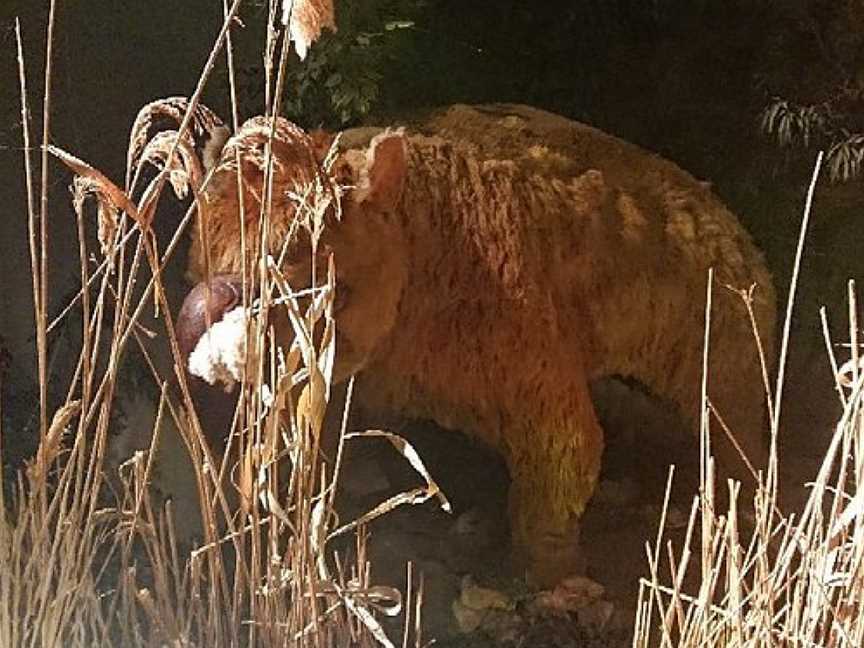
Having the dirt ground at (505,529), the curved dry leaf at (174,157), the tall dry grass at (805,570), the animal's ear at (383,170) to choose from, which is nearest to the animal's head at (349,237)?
the animal's ear at (383,170)

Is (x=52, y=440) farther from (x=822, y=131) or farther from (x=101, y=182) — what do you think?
(x=822, y=131)

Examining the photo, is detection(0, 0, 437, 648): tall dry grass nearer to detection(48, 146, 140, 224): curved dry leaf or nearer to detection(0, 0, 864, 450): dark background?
detection(48, 146, 140, 224): curved dry leaf

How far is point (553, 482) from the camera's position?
1.24 m

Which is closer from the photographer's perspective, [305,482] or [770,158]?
Answer: [305,482]

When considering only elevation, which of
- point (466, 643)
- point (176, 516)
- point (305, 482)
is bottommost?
point (466, 643)

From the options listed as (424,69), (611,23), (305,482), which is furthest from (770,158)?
(305,482)

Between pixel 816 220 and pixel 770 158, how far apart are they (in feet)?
0.25

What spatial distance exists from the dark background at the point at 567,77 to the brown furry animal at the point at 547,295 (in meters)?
0.03

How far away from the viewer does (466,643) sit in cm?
123

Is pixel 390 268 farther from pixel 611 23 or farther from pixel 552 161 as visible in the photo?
pixel 611 23

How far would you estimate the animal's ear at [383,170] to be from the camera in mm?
1157

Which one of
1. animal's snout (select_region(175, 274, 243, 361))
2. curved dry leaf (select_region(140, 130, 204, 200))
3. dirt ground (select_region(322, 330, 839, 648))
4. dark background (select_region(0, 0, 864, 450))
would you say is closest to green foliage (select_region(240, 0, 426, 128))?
dark background (select_region(0, 0, 864, 450))

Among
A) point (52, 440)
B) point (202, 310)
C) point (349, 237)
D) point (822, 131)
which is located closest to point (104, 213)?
point (52, 440)

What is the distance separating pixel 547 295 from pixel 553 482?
0.63 feet
